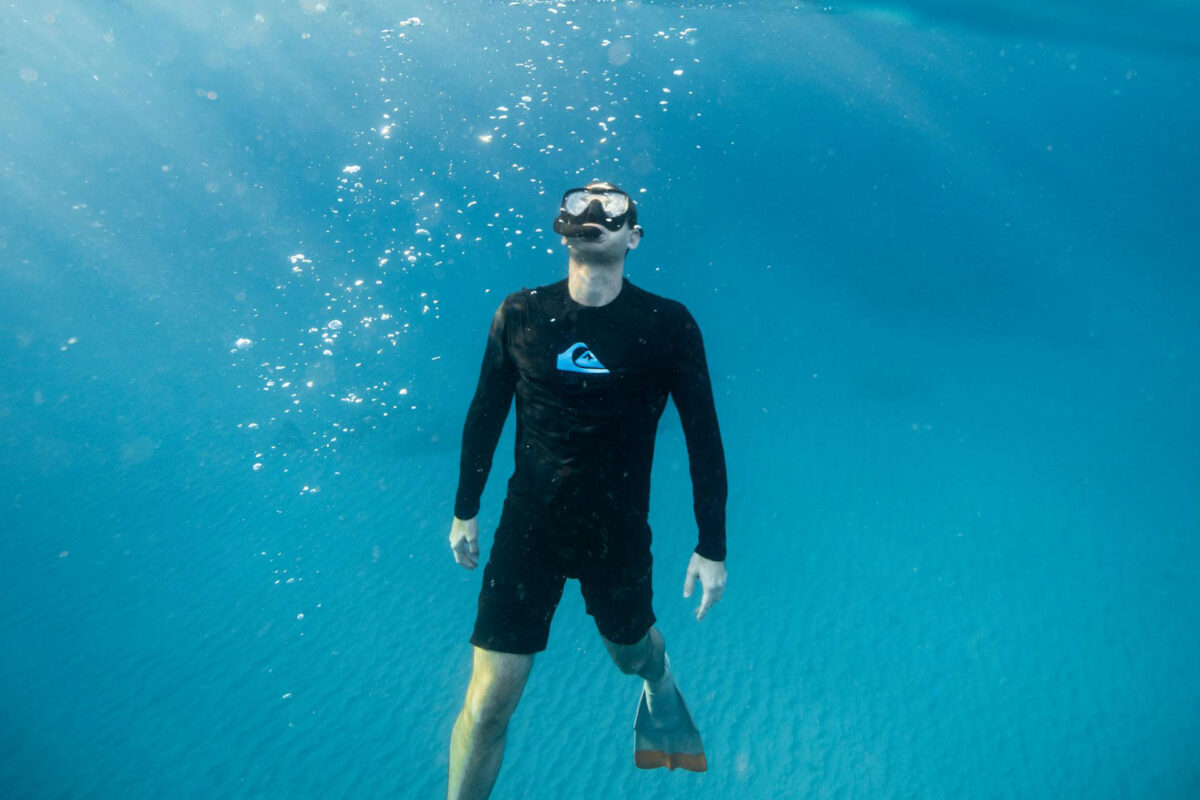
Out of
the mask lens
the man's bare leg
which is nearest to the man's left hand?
the man's bare leg

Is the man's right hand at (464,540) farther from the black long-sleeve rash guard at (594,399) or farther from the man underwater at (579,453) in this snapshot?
the black long-sleeve rash guard at (594,399)

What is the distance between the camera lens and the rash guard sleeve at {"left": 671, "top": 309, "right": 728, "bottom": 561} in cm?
219

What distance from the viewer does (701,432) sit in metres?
2.26

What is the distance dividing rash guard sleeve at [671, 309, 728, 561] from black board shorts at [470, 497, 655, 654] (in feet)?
0.85

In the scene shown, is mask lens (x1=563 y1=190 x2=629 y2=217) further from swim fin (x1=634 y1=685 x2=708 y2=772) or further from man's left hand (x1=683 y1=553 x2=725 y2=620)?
swim fin (x1=634 y1=685 x2=708 y2=772)

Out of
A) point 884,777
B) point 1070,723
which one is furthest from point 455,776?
point 1070,723

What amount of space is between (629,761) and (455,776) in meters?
2.39

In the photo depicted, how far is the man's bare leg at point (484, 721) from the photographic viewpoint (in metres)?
2.37

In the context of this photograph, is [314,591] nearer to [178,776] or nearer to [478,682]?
[178,776]

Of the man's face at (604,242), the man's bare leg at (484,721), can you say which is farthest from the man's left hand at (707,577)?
the man's face at (604,242)

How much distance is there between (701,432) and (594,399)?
1.35ft

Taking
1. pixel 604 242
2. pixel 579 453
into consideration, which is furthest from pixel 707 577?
pixel 604 242

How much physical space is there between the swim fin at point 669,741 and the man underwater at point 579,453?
984 millimetres

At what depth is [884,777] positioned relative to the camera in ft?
14.8
